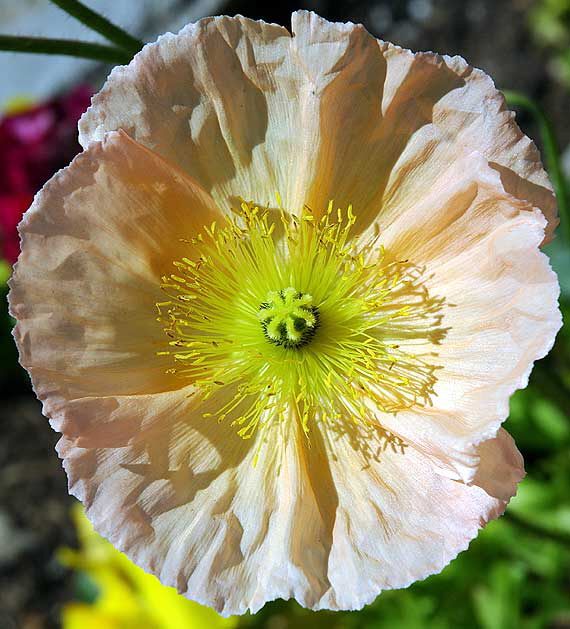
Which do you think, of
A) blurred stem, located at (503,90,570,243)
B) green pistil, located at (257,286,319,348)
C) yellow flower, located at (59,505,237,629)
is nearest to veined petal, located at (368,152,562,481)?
green pistil, located at (257,286,319,348)

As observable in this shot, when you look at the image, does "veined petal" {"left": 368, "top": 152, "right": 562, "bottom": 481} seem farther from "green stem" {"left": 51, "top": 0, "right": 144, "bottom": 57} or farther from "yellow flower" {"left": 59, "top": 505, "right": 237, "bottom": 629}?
"yellow flower" {"left": 59, "top": 505, "right": 237, "bottom": 629}

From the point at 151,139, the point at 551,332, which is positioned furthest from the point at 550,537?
the point at 151,139

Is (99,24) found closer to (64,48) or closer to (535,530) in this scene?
(64,48)

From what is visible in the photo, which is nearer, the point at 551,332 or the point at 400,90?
the point at 551,332

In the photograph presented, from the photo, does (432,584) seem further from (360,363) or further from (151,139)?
(151,139)

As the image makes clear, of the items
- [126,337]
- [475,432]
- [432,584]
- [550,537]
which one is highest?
[475,432]

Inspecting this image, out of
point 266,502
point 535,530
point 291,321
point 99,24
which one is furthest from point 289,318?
point 535,530
